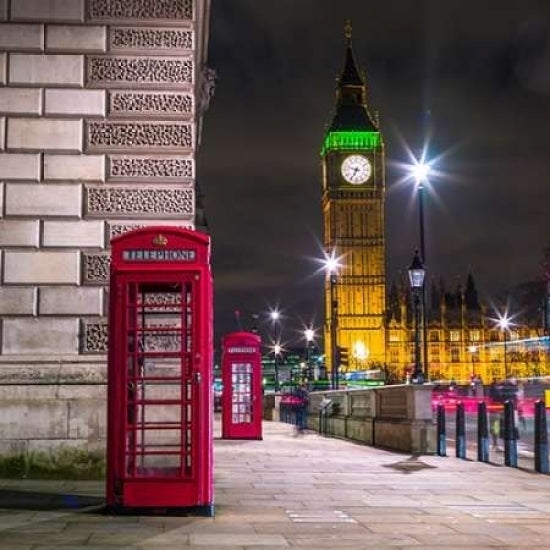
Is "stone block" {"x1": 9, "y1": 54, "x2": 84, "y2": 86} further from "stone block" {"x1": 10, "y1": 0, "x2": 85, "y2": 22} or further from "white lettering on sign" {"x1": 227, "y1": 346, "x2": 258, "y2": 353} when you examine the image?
"white lettering on sign" {"x1": 227, "y1": 346, "x2": 258, "y2": 353}

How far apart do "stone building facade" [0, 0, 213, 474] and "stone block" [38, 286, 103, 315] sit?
1 cm

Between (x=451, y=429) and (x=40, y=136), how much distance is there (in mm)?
18462

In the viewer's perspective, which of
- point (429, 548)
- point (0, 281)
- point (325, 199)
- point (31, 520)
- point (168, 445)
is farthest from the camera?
point (325, 199)

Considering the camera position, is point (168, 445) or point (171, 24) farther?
point (171, 24)

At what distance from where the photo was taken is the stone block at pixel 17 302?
11055 millimetres

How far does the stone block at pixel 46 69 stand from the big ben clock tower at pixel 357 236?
430 feet

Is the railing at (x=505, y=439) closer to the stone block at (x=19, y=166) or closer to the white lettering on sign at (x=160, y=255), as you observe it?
the white lettering on sign at (x=160, y=255)

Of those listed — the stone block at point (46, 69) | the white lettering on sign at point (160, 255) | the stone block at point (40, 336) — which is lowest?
the stone block at point (40, 336)

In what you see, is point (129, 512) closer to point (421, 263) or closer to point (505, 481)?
point (505, 481)

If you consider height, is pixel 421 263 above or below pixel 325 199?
below

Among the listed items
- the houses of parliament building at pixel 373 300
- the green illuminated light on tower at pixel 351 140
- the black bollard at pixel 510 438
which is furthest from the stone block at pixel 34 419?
the green illuminated light on tower at pixel 351 140

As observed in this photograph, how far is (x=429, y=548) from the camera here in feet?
23.3

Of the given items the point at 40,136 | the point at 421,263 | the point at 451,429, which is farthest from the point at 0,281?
the point at 451,429

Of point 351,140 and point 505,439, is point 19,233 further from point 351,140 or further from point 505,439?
point 351,140
